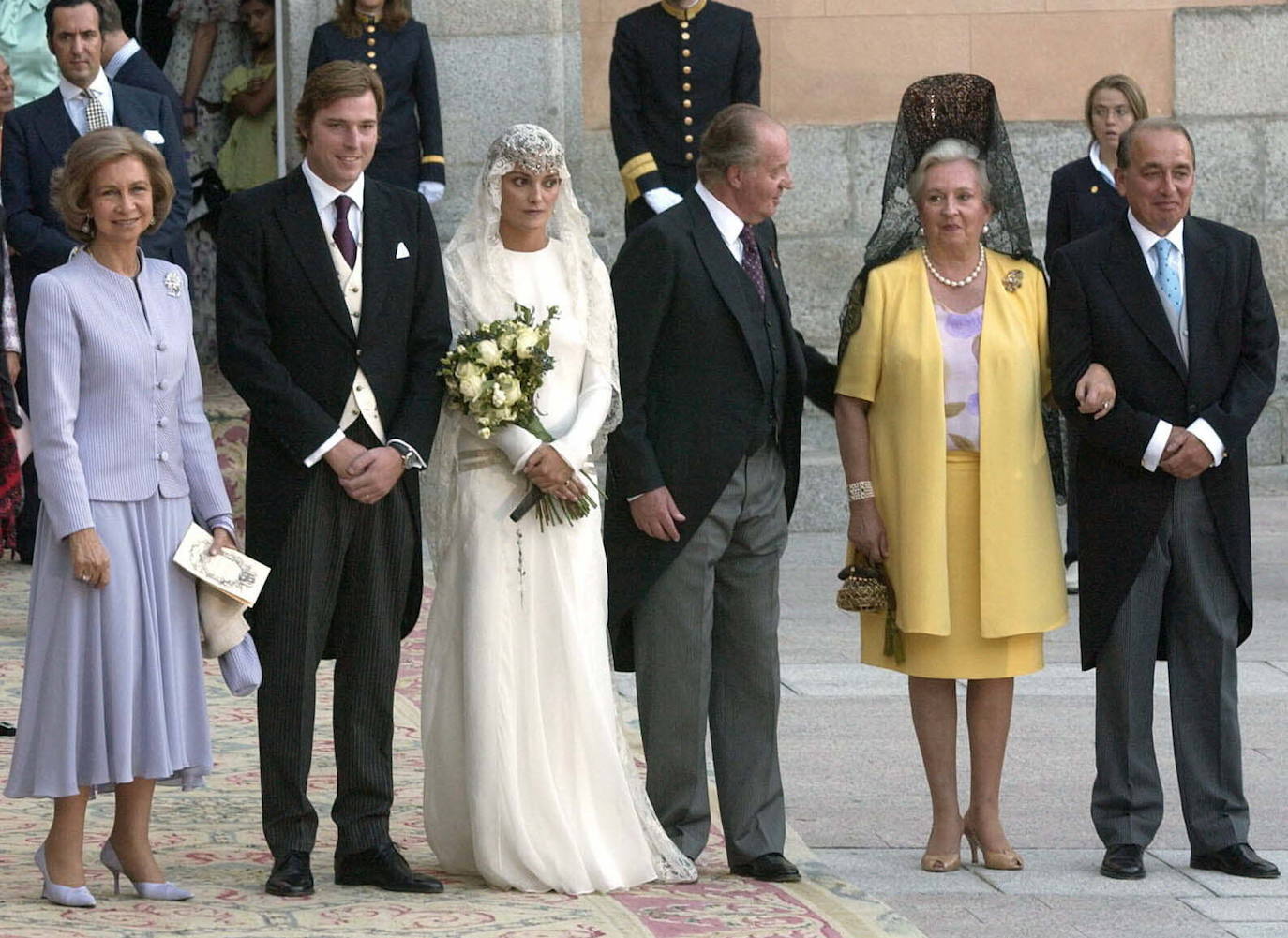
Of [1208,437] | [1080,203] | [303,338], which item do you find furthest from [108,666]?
[1080,203]

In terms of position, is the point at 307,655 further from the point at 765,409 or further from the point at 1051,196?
the point at 1051,196

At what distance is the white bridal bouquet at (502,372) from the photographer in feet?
17.6

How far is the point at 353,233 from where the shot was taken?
17.9ft

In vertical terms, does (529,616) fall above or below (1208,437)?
below

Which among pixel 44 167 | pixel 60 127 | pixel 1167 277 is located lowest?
pixel 1167 277

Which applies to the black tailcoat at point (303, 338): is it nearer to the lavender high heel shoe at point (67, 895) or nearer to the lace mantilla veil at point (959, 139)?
the lavender high heel shoe at point (67, 895)

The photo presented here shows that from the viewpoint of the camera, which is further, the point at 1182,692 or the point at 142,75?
the point at 142,75

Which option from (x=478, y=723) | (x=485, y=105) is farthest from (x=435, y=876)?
(x=485, y=105)

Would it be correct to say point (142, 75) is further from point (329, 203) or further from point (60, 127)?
point (329, 203)

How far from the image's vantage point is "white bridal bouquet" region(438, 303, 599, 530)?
17.6 feet

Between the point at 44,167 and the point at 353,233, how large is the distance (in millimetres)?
3633

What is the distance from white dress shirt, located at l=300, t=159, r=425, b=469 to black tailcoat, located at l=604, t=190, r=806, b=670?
23.0 inches

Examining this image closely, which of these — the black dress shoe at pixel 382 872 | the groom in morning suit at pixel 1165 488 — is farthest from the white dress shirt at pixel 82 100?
the groom in morning suit at pixel 1165 488

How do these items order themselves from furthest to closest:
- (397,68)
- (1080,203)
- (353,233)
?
(397,68) < (1080,203) < (353,233)
